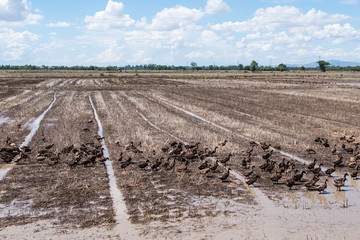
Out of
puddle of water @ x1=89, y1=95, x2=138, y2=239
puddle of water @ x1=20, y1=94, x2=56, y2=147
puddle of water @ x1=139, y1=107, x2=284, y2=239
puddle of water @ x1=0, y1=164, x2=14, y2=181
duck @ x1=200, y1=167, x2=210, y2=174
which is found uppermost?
puddle of water @ x1=20, y1=94, x2=56, y2=147

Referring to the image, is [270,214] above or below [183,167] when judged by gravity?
below

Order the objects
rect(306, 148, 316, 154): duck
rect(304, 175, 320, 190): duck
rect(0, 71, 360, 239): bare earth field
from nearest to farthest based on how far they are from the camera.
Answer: rect(0, 71, 360, 239): bare earth field
rect(304, 175, 320, 190): duck
rect(306, 148, 316, 154): duck

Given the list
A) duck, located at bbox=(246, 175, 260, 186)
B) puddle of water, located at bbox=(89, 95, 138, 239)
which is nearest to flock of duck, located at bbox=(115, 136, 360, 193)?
duck, located at bbox=(246, 175, 260, 186)

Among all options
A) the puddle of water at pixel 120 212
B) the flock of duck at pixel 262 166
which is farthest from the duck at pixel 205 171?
the puddle of water at pixel 120 212

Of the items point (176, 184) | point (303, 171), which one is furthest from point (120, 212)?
point (303, 171)

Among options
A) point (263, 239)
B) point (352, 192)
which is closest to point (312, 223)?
point (263, 239)

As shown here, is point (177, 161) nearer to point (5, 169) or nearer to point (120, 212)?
point (120, 212)

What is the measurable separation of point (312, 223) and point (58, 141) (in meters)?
12.8

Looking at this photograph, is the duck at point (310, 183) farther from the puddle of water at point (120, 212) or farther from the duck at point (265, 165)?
the puddle of water at point (120, 212)

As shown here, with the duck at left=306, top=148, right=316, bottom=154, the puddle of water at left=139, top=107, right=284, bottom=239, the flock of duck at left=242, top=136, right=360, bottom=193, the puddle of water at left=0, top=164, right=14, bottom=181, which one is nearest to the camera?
the puddle of water at left=139, top=107, right=284, bottom=239

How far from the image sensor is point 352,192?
438 inches

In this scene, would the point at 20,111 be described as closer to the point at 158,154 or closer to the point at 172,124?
the point at 172,124

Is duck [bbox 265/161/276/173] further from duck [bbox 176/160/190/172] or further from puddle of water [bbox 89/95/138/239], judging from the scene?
puddle of water [bbox 89/95/138/239]

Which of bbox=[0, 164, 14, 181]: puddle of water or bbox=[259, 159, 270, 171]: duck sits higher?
bbox=[259, 159, 270, 171]: duck
